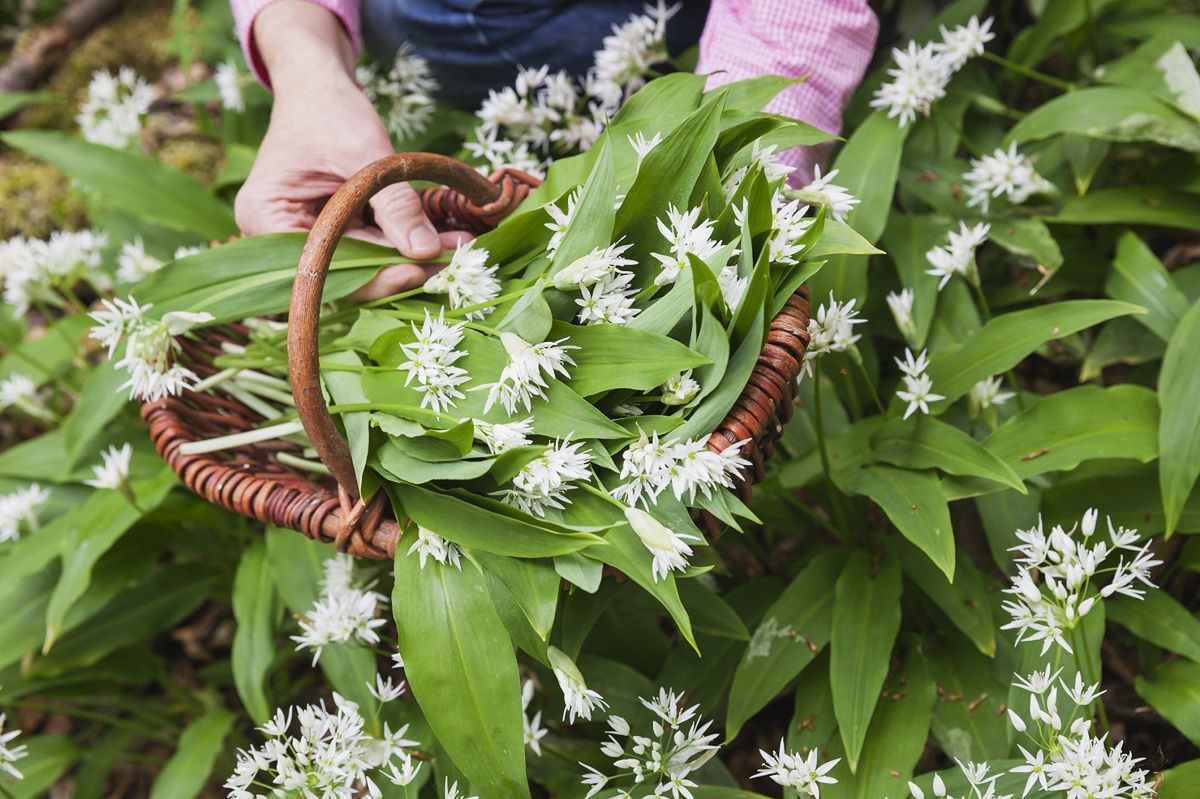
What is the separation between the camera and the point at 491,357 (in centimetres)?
117

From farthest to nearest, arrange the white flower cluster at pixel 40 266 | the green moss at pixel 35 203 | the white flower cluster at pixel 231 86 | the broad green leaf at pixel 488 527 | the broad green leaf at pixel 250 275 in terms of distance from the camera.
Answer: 1. the green moss at pixel 35 203
2. the white flower cluster at pixel 231 86
3. the white flower cluster at pixel 40 266
4. the broad green leaf at pixel 250 275
5. the broad green leaf at pixel 488 527

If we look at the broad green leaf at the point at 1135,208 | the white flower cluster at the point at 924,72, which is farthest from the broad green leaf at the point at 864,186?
the broad green leaf at the point at 1135,208

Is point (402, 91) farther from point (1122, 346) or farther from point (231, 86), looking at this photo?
point (1122, 346)

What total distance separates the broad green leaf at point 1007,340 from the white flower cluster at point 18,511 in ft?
5.21

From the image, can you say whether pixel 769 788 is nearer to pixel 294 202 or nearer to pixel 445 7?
pixel 294 202

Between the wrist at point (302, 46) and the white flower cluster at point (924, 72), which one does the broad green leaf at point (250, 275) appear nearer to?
the wrist at point (302, 46)

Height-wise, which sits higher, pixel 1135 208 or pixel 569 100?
pixel 569 100

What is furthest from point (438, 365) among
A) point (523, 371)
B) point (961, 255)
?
point (961, 255)

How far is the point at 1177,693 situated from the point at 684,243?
94 cm

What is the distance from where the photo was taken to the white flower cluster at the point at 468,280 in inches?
50.2

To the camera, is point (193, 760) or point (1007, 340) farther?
point (193, 760)

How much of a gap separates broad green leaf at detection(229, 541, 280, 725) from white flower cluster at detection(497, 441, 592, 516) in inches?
29.2

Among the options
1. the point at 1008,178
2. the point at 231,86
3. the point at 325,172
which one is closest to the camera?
the point at 325,172

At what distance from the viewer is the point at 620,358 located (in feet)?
3.77
